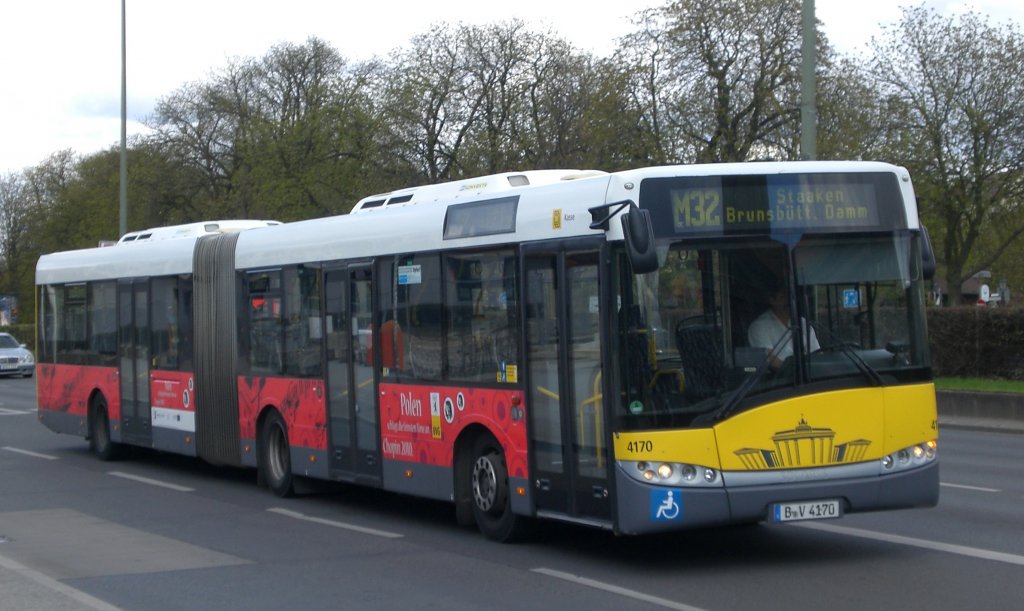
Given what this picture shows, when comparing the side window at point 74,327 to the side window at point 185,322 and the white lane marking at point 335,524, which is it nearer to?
the side window at point 185,322

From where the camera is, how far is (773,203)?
9781 millimetres

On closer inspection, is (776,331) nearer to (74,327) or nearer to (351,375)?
(351,375)

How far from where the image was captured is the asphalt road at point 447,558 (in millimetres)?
8758

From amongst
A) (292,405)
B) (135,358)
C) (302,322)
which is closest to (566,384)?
(302,322)

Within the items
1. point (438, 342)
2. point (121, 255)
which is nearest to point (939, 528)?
point (438, 342)

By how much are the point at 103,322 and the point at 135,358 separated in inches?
49.4

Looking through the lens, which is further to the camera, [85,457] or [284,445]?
[85,457]

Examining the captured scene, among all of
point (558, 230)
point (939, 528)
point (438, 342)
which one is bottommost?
point (939, 528)

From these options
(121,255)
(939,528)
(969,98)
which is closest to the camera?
(939,528)

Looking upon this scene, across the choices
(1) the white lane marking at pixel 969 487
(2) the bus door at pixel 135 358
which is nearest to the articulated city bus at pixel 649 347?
(1) the white lane marking at pixel 969 487

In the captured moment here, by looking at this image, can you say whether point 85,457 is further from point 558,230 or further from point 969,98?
point 969,98

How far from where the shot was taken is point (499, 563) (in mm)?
10297

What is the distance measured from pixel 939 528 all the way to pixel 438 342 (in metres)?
4.65

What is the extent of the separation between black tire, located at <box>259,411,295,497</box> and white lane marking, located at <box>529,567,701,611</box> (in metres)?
5.79
